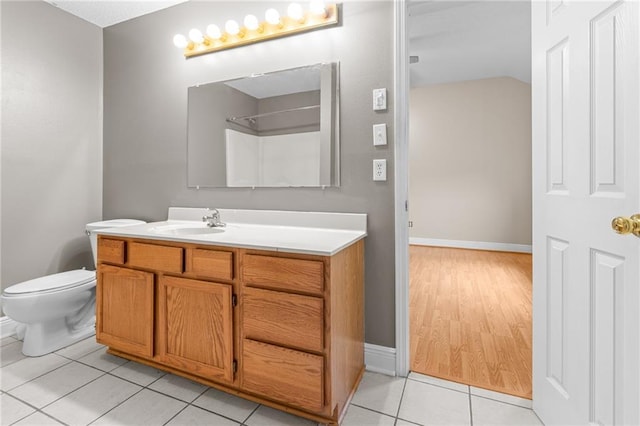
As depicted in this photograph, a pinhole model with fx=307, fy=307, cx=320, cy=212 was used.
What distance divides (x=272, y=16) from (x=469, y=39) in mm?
2640

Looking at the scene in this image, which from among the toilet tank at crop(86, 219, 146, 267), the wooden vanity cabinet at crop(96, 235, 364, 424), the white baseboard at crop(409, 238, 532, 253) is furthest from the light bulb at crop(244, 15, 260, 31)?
the white baseboard at crop(409, 238, 532, 253)

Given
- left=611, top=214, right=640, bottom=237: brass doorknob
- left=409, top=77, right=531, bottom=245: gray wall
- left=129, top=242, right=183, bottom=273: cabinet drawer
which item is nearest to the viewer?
left=611, top=214, right=640, bottom=237: brass doorknob

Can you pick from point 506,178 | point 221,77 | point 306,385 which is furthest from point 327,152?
point 506,178

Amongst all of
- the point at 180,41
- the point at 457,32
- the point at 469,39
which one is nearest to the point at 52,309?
the point at 180,41

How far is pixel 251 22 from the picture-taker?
194cm

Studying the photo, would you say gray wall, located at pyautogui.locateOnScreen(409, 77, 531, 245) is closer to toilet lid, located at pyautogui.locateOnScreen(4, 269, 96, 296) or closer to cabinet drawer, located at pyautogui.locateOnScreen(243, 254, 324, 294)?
cabinet drawer, located at pyautogui.locateOnScreen(243, 254, 324, 294)

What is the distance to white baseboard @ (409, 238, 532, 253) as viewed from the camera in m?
4.67

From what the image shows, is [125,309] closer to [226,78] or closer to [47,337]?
[47,337]

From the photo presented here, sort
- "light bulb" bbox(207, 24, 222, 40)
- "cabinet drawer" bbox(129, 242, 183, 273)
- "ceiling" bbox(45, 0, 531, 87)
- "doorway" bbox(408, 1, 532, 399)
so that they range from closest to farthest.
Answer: "cabinet drawer" bbox(129, 242, 183, 273) → "doorway" bbox(408, 1, 532, 399) → "light bulb" bbox(207, 24, 222, 40) → "ceiling" bbox(45, 0, 531, 87)

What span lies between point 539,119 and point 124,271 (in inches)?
84.8

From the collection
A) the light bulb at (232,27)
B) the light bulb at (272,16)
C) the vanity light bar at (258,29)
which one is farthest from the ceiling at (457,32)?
the light bulb at (272,16)

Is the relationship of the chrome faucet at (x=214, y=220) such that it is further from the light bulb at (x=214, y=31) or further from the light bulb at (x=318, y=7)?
the light bulb at (x=318, y=7)

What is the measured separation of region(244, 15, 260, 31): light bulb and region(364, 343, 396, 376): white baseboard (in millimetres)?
2066

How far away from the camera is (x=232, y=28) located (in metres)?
2.01
